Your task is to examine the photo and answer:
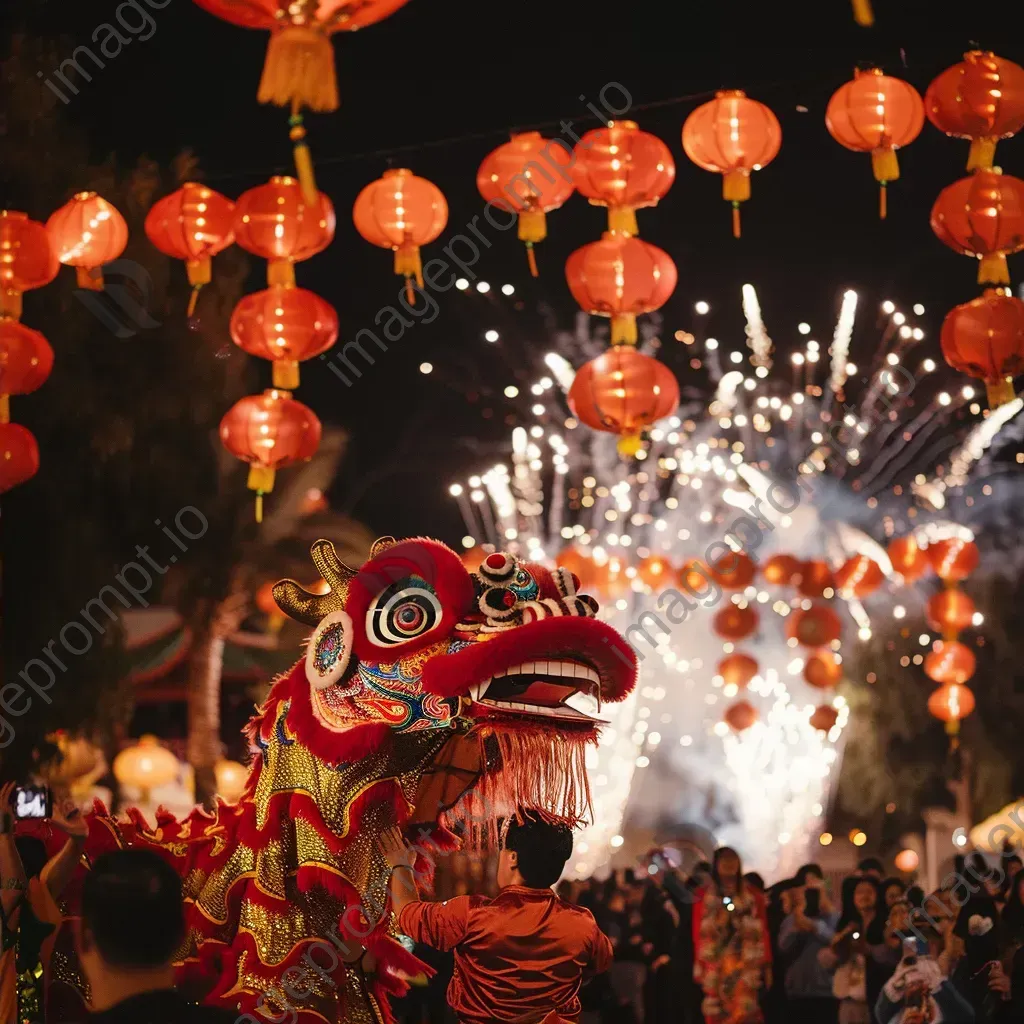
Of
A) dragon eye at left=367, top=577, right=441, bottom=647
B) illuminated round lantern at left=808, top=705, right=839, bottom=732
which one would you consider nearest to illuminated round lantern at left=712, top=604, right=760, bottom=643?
illuminated round lantern at left=808, top=705, right=839, bottom=732

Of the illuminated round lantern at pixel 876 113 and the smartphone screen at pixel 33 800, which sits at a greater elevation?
the illuminated round lantern at pixel 876 113

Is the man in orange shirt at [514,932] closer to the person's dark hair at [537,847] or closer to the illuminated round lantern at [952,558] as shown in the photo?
the person's dark hair at [537,847]

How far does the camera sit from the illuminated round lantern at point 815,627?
16453 millimetres

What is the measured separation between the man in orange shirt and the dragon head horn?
58 centimetres

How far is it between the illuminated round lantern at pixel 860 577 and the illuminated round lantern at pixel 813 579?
246mm

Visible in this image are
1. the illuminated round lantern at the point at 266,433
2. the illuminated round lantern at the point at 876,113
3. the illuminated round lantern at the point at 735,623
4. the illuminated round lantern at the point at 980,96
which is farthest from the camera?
the illuminated round lantern at the point at 735,623

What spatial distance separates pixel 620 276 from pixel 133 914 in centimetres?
536

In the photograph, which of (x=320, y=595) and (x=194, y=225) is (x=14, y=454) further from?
(x=320, y=595)

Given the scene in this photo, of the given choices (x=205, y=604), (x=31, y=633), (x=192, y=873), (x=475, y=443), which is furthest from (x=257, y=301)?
(x=475, y=443)

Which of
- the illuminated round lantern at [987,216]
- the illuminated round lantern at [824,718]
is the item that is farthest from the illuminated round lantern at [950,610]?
the illuminated round lantern at [987,216]

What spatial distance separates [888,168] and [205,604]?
9.65 m

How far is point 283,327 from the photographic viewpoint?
7770 millimetres

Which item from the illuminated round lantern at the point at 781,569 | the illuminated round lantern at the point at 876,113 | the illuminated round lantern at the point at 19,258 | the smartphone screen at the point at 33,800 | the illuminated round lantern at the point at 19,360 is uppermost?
the illuminated round lantern at the point at 781,569

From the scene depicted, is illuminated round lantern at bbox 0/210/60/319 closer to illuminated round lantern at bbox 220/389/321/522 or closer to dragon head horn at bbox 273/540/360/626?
→ illuminated round lantern at bbox 220/389/321/522
